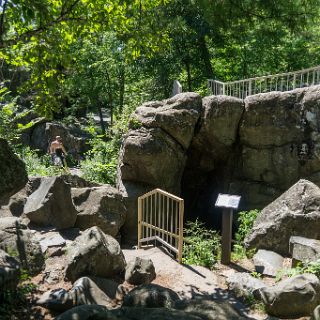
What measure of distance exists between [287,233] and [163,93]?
37.4ft

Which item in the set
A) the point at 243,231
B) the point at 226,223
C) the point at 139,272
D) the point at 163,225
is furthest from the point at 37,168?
the point at 139,272

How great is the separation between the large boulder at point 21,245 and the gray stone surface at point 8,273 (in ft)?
2.22

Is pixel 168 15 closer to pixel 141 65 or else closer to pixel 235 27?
pixel 141 65

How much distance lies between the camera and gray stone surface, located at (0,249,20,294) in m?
5.30

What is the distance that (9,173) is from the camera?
4.58 meters

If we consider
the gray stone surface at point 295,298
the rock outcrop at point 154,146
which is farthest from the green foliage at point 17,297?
the rock outcrop at point 154,146

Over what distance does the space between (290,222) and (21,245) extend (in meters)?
5.57

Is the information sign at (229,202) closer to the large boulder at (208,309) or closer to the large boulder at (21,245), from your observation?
the large boulder at (208,309)

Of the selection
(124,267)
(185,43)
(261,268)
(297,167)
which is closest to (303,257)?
(261,268)

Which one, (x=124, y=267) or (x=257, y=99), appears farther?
(x=257, y=99)

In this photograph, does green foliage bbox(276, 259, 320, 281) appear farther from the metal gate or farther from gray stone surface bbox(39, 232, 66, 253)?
gray stone surface bbox(39, 232, 66, 253)

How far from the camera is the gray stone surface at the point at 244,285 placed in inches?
264

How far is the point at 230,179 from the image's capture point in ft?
44.3

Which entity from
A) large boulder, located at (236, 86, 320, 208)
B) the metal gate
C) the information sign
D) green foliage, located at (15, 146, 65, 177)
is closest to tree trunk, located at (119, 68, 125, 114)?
green foliage, located at (15, 146, 65, 177)
